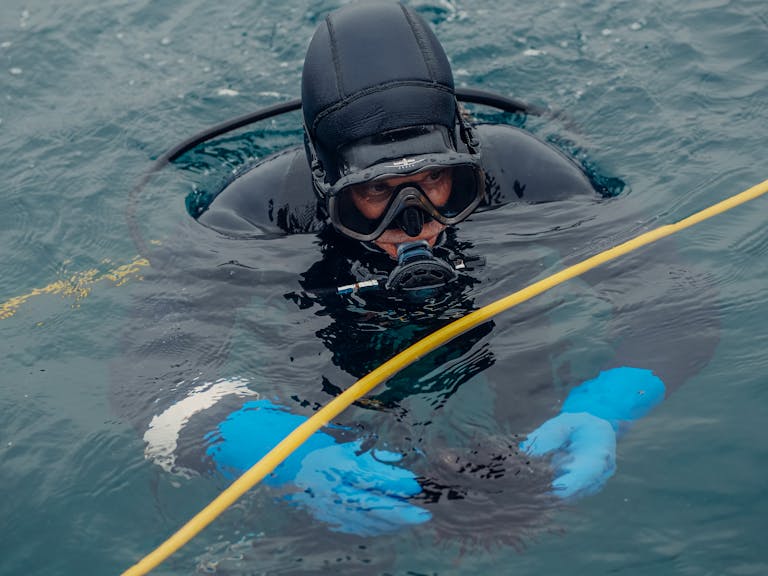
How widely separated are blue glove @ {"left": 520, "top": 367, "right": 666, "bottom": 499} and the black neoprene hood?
3.68ft

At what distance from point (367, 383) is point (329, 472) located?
1.19 feet

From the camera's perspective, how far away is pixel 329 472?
111 inches

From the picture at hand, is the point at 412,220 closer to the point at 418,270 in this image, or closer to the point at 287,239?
the point at 418,270

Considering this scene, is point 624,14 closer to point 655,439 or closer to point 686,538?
point 655,439

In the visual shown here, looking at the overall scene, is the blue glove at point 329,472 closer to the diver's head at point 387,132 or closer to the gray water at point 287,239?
the gray water at point 287,239

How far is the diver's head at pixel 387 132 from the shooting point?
3166mm

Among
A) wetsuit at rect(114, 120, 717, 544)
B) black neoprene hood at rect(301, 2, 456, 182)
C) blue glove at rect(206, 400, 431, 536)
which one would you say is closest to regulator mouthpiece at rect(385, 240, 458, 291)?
wetsuit at rect(114, 120, 717, 544)

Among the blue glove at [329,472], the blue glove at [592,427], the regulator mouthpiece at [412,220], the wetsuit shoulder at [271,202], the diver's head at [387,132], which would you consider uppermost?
the diver's head at [387,132]

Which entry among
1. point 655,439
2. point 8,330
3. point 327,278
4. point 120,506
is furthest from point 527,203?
point 8,330

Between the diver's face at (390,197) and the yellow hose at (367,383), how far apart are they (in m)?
0.36

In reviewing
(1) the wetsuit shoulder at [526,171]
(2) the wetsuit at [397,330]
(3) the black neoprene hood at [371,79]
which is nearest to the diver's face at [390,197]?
(3) the black neoprene hood at [371,79]

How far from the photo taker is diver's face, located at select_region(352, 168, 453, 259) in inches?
127

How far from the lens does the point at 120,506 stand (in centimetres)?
298

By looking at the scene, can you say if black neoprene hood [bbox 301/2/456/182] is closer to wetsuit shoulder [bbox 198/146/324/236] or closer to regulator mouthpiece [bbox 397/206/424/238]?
regulator mouthpiece [bbox 397/206/424/238]
